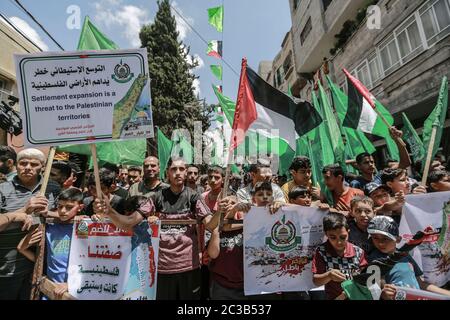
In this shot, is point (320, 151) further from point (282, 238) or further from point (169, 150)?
point (169, 150)

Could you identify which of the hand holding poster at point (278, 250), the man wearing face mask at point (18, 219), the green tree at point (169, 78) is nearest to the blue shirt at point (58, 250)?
the man wearing face mask at point (18, 219)

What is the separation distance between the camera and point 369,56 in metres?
11.7

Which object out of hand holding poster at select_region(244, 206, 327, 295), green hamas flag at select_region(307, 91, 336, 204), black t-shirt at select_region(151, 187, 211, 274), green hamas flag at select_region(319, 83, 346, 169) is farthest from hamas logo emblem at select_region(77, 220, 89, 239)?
green hamas flag at select_region(319, 83, 346, 169)

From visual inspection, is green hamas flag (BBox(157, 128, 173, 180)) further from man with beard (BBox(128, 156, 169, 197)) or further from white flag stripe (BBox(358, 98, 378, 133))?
white flag stripe (BBox(358, 98, 378, 133))

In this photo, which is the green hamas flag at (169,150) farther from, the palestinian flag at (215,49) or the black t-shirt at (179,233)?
the black t-shirt at (179,233)

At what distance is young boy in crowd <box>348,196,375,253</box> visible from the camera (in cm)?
260

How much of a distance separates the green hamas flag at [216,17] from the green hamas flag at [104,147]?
5.24 m

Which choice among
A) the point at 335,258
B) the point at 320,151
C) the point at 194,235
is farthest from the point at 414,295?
the point at 320,151

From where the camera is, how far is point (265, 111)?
3000 millimetres

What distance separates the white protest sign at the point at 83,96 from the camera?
2213 millimetres

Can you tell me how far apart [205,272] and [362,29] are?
13.3m

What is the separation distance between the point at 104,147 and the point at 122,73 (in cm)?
290

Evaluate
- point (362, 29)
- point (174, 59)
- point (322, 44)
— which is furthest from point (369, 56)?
point (174, 59)
